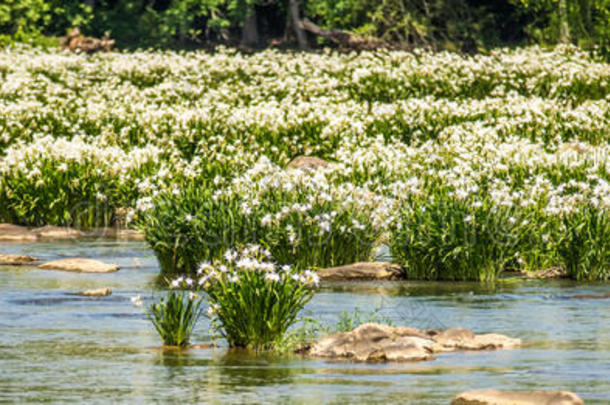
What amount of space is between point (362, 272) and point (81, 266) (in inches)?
144

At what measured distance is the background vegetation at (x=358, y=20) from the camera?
1891 inches

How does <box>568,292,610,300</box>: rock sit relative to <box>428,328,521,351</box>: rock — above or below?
above

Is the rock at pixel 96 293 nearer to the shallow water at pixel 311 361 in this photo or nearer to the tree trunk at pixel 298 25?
the shallow water at pixel 311 361

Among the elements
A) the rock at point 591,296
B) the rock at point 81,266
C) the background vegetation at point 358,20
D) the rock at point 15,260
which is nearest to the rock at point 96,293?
the rock at point 81,266

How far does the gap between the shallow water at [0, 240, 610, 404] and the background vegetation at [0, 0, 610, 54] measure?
29.2m

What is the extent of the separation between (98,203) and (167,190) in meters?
4.62

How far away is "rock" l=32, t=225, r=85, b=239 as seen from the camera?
2050 centimetres

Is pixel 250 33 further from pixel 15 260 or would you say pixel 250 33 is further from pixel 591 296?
pixel 591 296

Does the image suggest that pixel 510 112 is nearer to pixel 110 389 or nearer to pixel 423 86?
pixel 423 86

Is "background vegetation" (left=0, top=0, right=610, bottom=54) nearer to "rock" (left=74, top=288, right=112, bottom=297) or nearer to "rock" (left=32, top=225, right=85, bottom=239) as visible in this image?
→ "rock" (left=32, top=225, right=85, bottom=239)

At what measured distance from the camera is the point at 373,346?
10461mm

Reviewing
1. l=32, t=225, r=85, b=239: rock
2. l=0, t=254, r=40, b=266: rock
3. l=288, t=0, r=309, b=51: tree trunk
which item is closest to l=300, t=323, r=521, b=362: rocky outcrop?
l=0, t=254, r=40, b=266: rock

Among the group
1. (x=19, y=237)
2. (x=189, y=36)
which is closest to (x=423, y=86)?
(x=19, y=237)

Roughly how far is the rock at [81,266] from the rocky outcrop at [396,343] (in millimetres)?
6457
